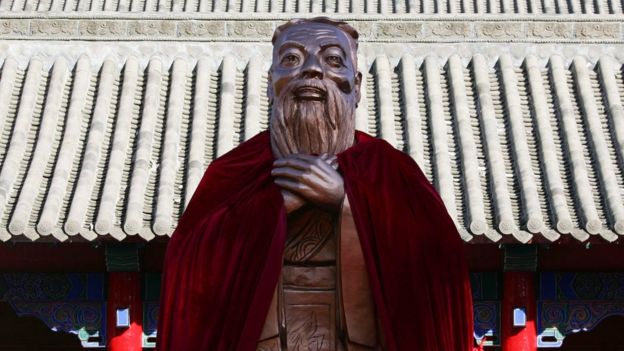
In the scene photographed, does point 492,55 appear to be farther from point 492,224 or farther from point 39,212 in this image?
point 39,212

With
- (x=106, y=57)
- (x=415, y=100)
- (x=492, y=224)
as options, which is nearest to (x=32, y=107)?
(x=106, y=57)

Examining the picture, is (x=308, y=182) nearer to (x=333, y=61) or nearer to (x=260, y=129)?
(x=333, y=61)

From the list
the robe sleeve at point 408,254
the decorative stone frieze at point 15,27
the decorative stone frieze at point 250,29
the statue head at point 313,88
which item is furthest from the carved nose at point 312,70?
→ the decorative stone frieze at point 15,27

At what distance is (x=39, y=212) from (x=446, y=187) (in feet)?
7.89

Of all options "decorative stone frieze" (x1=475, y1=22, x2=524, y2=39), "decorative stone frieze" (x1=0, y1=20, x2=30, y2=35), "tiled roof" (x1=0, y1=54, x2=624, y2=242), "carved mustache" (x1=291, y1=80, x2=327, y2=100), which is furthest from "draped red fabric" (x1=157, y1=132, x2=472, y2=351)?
"decorative stone frieze" (x1=0, y1=20, x2=30, y2=35)

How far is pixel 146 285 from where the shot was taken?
34.0ft

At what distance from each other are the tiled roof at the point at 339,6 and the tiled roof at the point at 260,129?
4.90 feet

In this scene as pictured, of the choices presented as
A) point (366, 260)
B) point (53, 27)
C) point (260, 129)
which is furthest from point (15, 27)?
point (366, 260)

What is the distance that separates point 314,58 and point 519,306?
5058 mm

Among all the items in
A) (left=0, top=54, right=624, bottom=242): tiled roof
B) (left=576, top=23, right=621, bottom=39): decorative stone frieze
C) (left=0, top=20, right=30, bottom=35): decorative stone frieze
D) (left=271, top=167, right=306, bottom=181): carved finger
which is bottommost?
(left=271, top=167, right=306, bottom=181): carved finger

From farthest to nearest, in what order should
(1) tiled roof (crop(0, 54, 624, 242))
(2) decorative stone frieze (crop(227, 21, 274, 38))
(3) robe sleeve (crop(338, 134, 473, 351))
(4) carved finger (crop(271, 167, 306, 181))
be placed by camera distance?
(2) decorative stone frieze (crop(227, 21, 274, 38)) → (1) tiled roof (crop(0, 54, 624, 242)) → (4) carved finger (crop(271, 167, 306, 181)) → (3) robe sleeve (crop(338, 134, 473, 351))

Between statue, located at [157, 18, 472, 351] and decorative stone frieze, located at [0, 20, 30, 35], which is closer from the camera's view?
statue, located at [157, 18, 472, 351]

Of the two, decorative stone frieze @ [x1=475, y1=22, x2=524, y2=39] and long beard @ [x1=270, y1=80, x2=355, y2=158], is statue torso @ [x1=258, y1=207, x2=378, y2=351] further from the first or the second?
decorative stone frieze @ [x1=475, y1=22, x2=524, y2=39]

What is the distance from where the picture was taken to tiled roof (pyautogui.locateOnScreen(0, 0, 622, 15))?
12.9 metres
